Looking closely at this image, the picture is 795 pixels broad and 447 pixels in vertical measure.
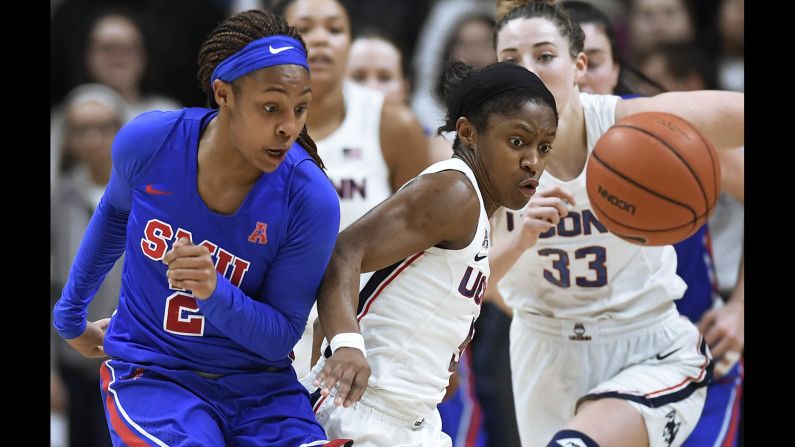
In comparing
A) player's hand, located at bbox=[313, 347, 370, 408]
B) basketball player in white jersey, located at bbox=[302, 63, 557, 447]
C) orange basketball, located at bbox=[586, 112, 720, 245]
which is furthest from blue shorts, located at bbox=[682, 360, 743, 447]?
player's hand, located at bbox=[313, 347, 370, 408]

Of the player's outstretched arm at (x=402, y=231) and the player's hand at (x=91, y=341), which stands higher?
the player's outstretched arm at (x=402, y=231)

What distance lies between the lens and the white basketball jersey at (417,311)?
346cm

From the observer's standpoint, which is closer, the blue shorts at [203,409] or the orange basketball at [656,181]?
the blue shorts at [203,409]

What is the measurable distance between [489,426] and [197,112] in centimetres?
400

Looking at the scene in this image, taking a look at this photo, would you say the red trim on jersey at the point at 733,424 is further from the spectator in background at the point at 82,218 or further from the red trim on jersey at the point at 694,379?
the spectator in background at the point at 82,218

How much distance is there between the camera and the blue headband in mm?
3168

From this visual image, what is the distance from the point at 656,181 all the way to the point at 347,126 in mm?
2129

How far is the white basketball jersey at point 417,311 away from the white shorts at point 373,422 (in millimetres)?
27

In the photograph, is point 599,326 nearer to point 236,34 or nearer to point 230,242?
point 230,242

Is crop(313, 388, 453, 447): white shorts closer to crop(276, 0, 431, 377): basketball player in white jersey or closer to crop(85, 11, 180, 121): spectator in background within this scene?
crop(276, 0, 431, 377): basketball player in white jersey

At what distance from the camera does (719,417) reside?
15.4 feet

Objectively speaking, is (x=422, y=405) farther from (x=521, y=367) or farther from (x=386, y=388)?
(x=521, y=367)

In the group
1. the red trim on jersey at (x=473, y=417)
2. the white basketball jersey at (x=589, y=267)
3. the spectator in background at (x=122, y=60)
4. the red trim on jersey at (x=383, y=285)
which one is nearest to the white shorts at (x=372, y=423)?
the red trim on jersey at (x=383, y=285)

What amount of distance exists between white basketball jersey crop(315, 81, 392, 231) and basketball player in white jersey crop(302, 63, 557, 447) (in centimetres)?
193
